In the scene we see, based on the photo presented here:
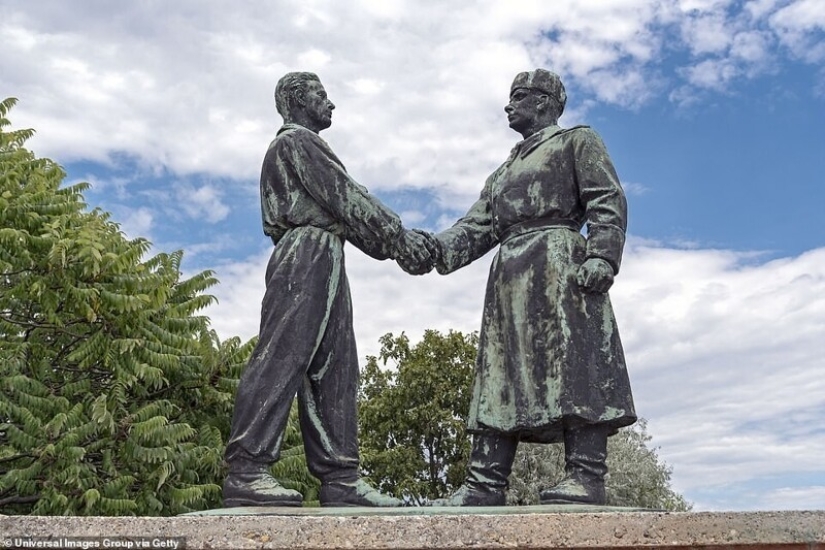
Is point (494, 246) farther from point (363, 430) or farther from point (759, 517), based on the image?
point (363, 430)

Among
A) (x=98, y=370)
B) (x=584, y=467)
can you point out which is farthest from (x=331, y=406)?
(x=98, y=370)

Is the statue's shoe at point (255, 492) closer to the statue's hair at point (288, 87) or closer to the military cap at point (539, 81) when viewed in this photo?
the statue's hair at point (288, 87)

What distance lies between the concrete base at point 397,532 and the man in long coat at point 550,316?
37.7 inches

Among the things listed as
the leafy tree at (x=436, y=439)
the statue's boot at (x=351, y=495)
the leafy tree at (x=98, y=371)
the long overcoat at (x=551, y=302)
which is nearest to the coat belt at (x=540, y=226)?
the long overcoat at (x=551, y=302)

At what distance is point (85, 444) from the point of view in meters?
11.6

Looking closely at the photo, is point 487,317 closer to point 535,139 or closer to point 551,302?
point 551,302

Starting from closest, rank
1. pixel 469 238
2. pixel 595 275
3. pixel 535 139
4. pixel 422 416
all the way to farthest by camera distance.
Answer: pixel 595 275
pixel 535 139
pixel 469 238
pixel 422 416

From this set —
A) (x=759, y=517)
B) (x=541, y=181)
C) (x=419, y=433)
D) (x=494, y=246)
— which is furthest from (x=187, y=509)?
(x=419, y=433)

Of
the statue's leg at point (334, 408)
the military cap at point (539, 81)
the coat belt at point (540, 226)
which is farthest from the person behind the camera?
the military cap at point (539, 81)

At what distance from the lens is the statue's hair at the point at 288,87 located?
599cm

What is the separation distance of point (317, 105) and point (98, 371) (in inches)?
309

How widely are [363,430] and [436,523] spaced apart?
20.0m

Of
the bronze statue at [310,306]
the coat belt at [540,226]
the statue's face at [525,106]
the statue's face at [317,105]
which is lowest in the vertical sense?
the bronze statue at [310,306]

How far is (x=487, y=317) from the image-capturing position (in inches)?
234
